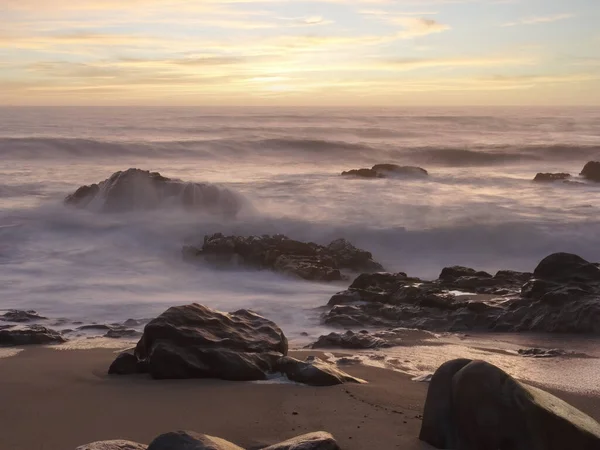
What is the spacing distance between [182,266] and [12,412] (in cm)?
858

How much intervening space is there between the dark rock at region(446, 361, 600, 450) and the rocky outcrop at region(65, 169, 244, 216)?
14244mm

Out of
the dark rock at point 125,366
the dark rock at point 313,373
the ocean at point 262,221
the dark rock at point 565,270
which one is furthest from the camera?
the ocean at point 262,221

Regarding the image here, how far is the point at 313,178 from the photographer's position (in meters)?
27.5

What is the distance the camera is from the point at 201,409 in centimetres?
538

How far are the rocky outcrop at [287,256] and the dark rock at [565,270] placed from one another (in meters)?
3.78

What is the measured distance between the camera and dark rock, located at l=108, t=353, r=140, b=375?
6.45 m

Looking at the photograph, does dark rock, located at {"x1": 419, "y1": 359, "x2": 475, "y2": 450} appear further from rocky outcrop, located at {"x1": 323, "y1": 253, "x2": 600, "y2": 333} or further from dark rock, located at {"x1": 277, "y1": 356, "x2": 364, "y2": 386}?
rocky outcrop, located at {"x1": 323, "y1": 253, "x2": 600, "y2": 333}

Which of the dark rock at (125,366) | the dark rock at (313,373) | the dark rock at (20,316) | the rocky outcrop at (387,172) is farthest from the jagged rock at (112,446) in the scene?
the rocky outcrop at (387,172)

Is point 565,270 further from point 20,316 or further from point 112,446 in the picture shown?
point 112,446

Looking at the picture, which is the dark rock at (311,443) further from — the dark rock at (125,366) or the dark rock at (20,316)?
the dark rock at (20,316)

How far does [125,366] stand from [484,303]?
4740 mm

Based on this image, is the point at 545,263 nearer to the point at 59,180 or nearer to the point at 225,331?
the point at 225,331

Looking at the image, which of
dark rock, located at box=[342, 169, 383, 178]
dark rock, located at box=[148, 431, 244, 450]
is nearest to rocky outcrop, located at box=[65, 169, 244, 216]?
dark rock, located at box=[342, 169, 383, 178]

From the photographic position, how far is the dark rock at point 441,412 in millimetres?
4391
